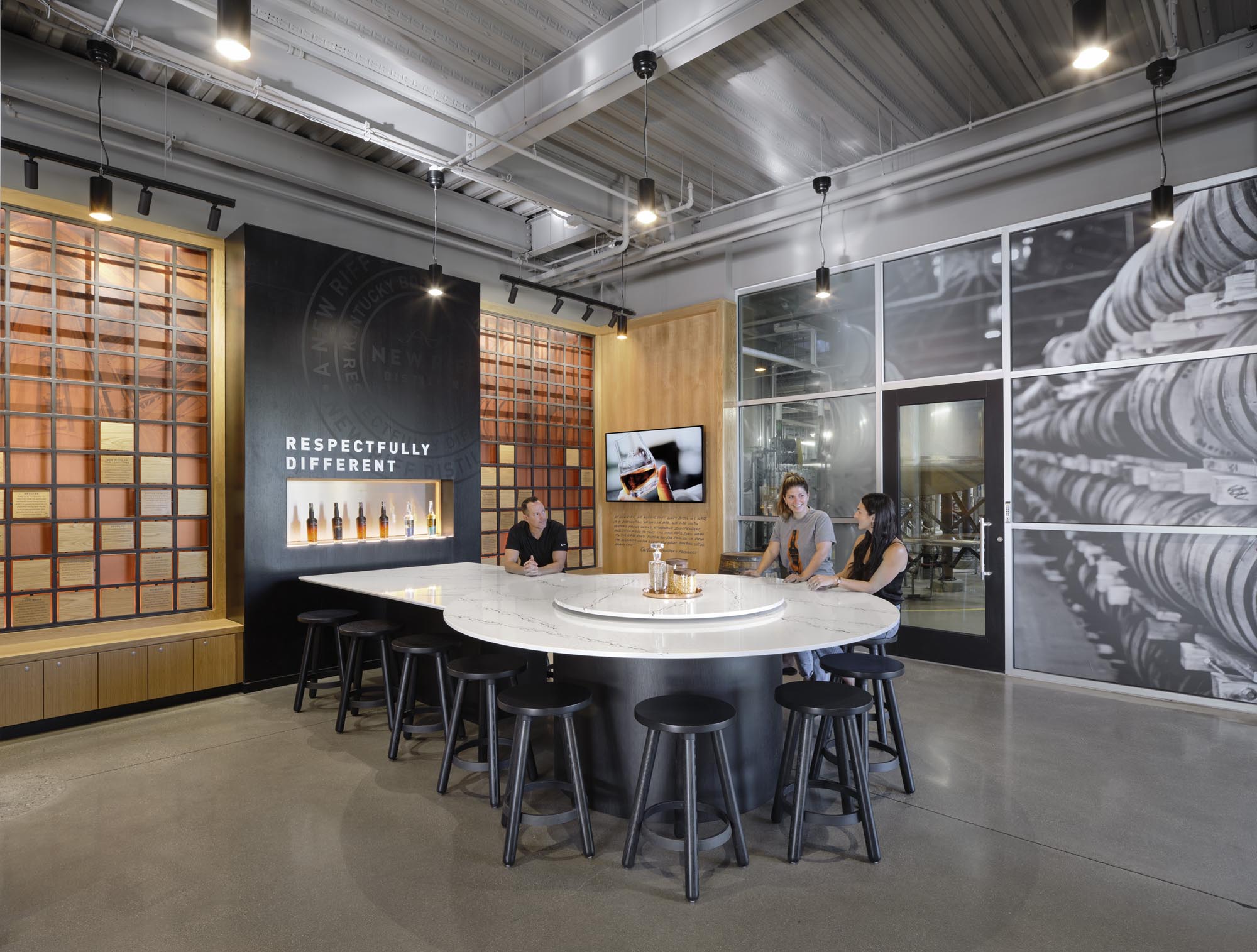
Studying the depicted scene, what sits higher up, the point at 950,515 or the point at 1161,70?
the point at 1161,70

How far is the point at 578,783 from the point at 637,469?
4983 millimetres

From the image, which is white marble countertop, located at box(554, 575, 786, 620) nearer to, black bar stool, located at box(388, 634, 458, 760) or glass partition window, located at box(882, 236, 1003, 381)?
black bar stool, located at box(388, 634, 458, 760)

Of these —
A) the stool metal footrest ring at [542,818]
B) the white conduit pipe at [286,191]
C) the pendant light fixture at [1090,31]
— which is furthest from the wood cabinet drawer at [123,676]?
the pendant light fixture at [1090,31]

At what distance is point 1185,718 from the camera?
4.22 meters

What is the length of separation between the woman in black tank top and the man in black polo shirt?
6.31 feet

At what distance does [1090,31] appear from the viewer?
2662 millimetres

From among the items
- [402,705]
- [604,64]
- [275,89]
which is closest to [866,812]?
[402,705]

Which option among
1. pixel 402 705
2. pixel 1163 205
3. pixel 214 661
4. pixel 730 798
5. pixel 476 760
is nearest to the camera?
pixel 730 798

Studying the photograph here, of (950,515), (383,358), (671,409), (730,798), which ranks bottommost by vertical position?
(730,798)

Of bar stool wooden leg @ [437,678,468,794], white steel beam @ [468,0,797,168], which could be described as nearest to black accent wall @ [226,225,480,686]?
white steel beam @ [468,0,797,168]

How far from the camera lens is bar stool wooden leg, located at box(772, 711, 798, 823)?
114 inches

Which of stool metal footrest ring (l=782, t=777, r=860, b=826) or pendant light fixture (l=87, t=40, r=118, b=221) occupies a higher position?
pendant light fixture (l=87, t=40, r=118, b=221)

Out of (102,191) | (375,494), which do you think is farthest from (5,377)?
(375,494)

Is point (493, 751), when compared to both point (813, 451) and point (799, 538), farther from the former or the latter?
point (813, 451)
